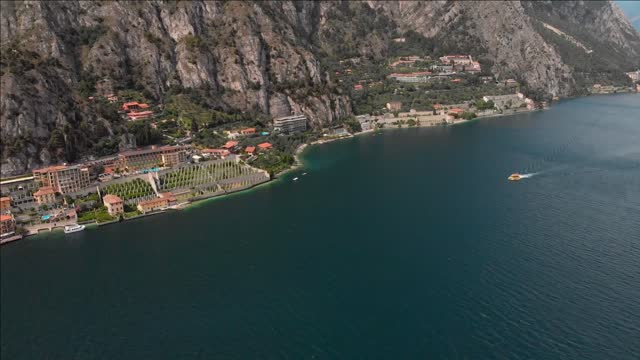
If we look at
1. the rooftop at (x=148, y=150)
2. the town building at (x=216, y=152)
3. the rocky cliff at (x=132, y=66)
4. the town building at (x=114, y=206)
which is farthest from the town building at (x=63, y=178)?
the town building at (x=216, y=152)

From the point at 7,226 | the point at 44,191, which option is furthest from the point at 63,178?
the point at 7,226

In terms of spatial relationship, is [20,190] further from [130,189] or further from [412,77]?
[412,77]

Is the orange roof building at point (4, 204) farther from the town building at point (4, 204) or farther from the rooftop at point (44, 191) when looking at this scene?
the rooftop at point (44, 191)

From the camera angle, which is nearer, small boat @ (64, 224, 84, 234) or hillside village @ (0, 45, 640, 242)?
small boat @ (64, 224, 84, 234)

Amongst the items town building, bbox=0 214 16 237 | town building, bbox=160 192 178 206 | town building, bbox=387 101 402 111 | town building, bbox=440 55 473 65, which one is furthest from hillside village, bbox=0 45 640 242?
town building, bbox=440 55 473 65

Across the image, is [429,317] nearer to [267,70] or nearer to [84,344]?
[84,344]

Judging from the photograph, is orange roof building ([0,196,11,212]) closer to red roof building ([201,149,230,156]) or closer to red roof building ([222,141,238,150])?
red roof building ([201,149,230,156])
